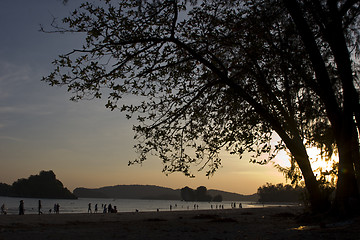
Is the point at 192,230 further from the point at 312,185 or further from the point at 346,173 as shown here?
the point at 346,173

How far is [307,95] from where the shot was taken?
12.5 m

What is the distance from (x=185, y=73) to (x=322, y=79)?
5157mm

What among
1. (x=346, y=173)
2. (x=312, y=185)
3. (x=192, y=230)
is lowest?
(x=192, y=230)

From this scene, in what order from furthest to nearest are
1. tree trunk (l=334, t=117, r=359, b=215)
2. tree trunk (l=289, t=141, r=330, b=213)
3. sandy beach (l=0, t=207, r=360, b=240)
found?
1. tree trunk (l=289, t=141, r=330, b=213)
2. tree trunk (l=334, t=117, r=359, b=215)
3. sandy beach (l=0, t=207, r=360, b=240)

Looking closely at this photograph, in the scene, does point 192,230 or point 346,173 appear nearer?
point 346,173

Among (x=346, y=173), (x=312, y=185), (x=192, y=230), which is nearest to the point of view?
(x=346, y=173)

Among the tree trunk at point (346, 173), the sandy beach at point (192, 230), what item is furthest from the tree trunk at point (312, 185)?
the tree trunk at point (346, 173)

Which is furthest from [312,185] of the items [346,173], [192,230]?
[192,230]

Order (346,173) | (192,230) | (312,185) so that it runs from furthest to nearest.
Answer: (312,185)
(192,230)
(346,173)

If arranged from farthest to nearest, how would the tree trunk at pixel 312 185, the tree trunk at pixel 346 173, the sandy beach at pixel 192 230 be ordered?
the tree trunk at pixel 312 185 → the tree trunk at pixel 346 173 → the sandy beach at pixel 192 230

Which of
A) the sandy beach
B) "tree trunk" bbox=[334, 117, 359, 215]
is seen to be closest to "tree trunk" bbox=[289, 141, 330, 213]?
the sandy beach

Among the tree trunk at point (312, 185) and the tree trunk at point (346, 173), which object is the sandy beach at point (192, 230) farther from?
the tree trunk at point (312, 185)

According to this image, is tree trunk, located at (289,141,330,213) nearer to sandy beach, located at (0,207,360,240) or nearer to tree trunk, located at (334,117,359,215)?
sandy beach, located at (0,207,360,240)

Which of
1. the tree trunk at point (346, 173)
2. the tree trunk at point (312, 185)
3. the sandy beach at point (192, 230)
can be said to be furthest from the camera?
A: the tree trunk at point (312, 185)
